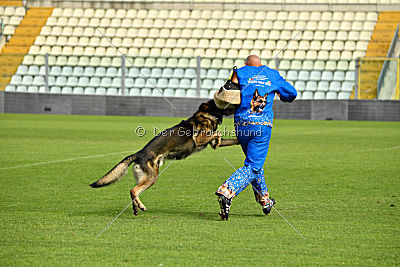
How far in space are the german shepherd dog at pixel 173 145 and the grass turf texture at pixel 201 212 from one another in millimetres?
412

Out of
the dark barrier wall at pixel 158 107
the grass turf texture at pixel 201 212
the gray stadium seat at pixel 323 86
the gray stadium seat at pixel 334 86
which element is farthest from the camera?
the gray stadium seat at pixel 323 86

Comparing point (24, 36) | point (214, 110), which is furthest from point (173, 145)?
point (24, 36)

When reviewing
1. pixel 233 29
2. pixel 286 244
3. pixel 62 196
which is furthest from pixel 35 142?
pixel 233 29

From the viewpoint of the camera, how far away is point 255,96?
7.18 meters

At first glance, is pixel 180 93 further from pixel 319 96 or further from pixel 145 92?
pixel 319 96

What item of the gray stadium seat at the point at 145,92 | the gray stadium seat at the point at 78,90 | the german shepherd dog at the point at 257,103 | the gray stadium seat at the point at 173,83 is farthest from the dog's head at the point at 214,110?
the gray stadium seat at the point at 78,90

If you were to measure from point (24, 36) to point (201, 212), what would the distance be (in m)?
27.5

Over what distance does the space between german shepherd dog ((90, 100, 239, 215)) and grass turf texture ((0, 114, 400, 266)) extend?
41 centimetres

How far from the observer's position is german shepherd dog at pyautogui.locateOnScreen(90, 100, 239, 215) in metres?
7.39

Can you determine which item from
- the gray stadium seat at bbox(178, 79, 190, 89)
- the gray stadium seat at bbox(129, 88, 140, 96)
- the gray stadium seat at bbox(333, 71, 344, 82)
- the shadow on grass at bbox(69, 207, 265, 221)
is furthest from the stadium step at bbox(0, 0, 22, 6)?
the shadow on grass at bbox(69, 207, 265, 221)

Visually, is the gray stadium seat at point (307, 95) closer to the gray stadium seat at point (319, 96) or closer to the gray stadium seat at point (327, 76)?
the gray stadium seat at point (319, 96)

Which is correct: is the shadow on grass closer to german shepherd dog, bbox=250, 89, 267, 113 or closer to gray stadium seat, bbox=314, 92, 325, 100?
german shepherd dog, bbox=250, 89, 267, 113

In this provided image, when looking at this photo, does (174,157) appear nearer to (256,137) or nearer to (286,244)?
(256,137)

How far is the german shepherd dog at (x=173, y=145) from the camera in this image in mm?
7387
